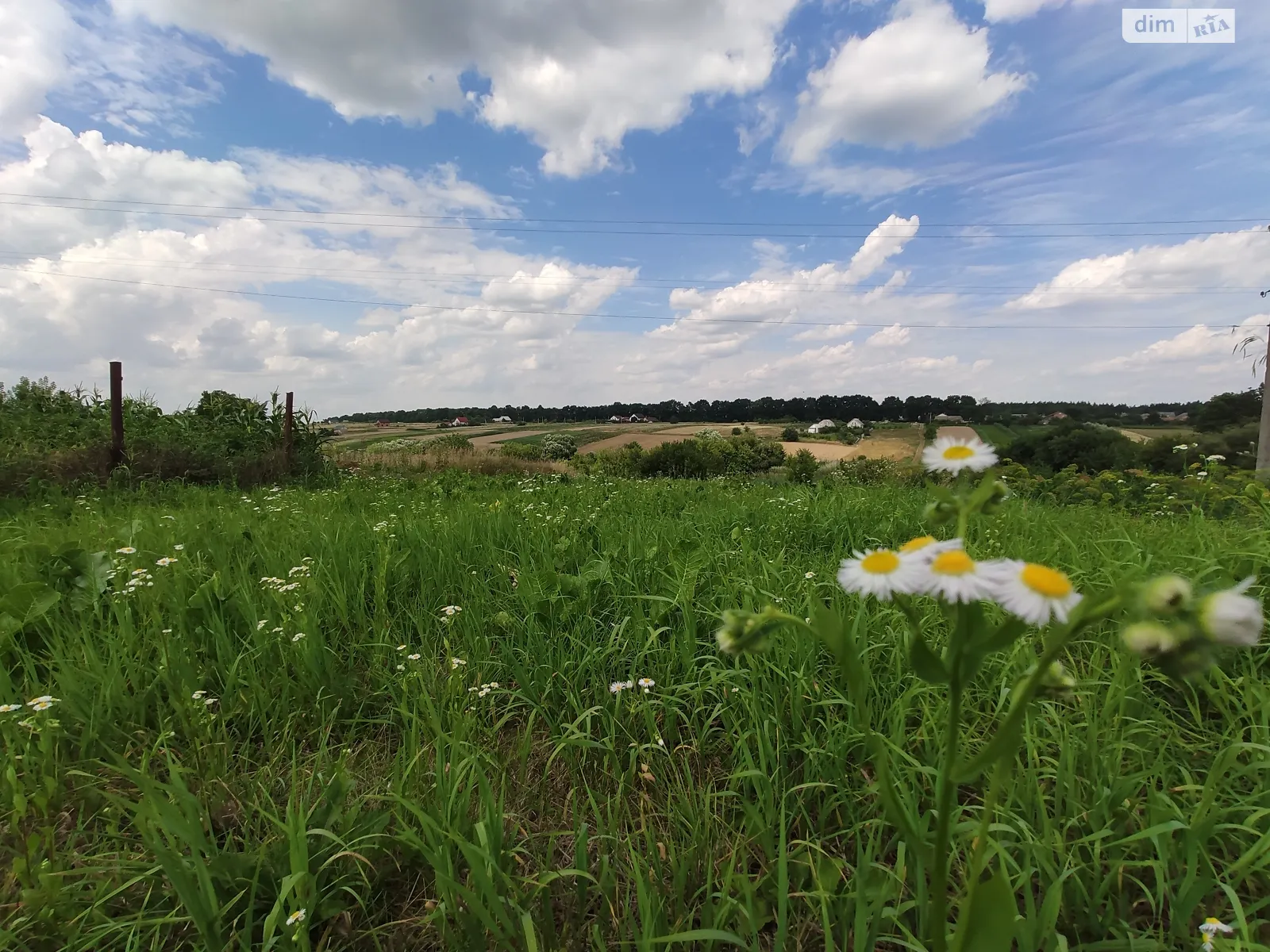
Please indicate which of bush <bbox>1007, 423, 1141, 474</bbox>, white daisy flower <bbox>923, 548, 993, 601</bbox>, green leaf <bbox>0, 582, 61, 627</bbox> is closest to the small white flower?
white daisy flower <bbox>923, 548, 993, 601</bbox>

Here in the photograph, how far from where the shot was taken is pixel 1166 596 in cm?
54

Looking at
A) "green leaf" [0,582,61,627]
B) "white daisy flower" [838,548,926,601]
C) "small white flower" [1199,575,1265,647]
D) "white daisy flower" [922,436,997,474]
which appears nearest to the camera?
"small white flower" [1199,575,1265,647]

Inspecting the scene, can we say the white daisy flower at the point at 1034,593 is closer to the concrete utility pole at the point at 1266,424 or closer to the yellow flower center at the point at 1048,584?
the yellow flower center at the point at 1048,584

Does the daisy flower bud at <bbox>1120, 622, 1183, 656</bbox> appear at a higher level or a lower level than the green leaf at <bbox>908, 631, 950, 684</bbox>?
higher

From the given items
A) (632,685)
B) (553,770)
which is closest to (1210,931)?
(632,685)

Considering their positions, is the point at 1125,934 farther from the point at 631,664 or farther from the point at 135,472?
the point at 135,472

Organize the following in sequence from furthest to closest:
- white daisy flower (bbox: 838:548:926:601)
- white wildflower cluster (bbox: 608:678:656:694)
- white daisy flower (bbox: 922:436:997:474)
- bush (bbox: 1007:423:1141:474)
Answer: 1. bush (bbox: 1007:423:1141:474)
2. white wildflower cluster (bbox: 608:678:656:694)
3. white daisy flower (bbox: 922:436:997:474)
4. white daisy flower (bbox: 838:548:926:601)

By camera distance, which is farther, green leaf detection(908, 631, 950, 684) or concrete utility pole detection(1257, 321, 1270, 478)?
concrete utility pole detection(1257, 321, 1270, 478)

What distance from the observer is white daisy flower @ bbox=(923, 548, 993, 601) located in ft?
1.99

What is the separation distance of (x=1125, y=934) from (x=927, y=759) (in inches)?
18.5

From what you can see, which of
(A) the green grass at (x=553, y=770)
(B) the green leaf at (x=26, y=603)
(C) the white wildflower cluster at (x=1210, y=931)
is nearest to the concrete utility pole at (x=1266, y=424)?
(A) the green grass at (x=553, y=770)

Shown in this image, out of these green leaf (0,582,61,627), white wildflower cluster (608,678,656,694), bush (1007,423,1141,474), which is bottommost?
white wildflower cluster (608,678,656,694)

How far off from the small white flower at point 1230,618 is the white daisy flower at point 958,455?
291 mm

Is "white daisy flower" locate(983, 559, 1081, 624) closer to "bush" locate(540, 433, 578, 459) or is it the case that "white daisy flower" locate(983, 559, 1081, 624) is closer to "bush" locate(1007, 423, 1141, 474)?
"bush" locate(1007, 423, 1141, 474)
